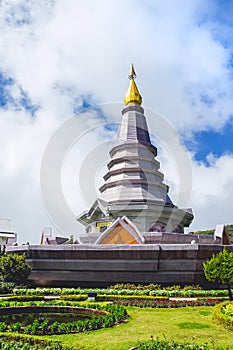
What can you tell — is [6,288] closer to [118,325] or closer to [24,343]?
[118,325]

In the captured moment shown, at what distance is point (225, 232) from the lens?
34062mm

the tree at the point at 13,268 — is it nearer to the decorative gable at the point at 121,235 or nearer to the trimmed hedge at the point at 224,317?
the decorative gable at the point at 121,235

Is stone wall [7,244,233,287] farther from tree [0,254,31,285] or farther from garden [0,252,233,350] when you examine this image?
garden [0,252,233,350]

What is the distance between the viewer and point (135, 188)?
132 ft

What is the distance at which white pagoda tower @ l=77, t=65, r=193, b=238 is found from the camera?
124 feet

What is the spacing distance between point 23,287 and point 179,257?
38.2 feet

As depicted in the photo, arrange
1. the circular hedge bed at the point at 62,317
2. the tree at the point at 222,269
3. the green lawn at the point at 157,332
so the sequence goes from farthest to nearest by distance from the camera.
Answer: the tree at the point at 222,269
the circular hedge bed at the point at 62,317
the green lawn at the point at 157,332

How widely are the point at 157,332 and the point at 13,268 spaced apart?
16190 millimetres

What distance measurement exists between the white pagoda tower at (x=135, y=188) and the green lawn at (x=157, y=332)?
20.6m

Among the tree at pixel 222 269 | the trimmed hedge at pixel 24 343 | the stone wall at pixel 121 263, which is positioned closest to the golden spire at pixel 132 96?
the stone wall at pixel 121 263

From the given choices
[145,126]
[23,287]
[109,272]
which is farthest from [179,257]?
[145,126]

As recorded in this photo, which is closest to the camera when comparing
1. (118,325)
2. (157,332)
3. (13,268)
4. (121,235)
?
(157,332)

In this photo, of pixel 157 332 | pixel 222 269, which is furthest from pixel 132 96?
pixel 157 332

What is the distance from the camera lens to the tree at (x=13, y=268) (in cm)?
2598
